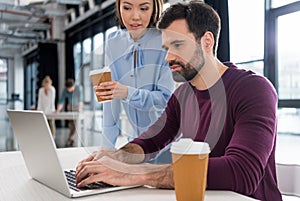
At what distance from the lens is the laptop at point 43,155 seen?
0.76 metres

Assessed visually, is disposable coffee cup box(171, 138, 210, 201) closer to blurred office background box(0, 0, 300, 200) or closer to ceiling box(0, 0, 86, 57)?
blurred office background box(0, 0, 300, 200)

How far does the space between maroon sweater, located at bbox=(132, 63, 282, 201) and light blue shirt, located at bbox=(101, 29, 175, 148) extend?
6cm

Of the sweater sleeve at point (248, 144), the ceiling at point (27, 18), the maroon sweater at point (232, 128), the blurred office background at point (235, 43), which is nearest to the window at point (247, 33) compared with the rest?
the blurred office background at point (235, 43)

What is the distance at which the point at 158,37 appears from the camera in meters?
1.27

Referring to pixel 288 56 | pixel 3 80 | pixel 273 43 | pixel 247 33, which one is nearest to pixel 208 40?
pixel 273 43

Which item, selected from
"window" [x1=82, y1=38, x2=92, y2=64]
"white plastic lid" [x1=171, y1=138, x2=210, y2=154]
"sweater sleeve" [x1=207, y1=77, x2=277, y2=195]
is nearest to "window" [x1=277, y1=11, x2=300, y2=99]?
"window" [x1=82, y1=38, x2=92, y2=64]

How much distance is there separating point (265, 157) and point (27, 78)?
1431 centimetres

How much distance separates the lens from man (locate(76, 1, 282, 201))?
837mm

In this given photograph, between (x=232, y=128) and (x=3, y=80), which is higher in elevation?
(x=3, y=80)

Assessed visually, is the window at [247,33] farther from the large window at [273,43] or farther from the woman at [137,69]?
the woman at [137,69]

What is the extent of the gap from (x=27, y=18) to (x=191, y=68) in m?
8.58

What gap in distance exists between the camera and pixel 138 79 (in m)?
1.37

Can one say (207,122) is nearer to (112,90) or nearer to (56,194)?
(112,90)

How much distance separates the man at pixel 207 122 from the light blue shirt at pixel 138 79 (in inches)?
2.5
